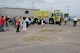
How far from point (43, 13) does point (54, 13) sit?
12.6ft

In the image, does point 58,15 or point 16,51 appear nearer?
point 16,51

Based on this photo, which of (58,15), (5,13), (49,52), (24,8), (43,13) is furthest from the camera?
(24,8)

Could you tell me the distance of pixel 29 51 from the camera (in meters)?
12.1

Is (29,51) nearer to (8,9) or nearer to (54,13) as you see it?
(54,13)

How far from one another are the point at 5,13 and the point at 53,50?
1920 inches

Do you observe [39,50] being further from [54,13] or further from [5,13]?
[5,13]

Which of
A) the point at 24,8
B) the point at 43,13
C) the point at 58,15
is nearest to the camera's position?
the point at 58,15

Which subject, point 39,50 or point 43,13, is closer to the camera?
point 39,50

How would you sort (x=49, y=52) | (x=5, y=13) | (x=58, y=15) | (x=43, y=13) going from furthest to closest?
(x=5, y=13) < (x=43, y=13) < (x=58, y=15) < (x=49, y=52)

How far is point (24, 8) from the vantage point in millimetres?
64562

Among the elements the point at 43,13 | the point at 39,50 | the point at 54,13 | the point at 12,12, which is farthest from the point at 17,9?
the point at 39,50

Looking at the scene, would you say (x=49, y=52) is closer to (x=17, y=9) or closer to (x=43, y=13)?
(x=43, y=13)

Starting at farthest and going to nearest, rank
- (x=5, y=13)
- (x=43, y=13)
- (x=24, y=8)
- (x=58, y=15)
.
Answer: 1. (x=24, y=8)
2. (x=5, y=13)
3. (x=43, y=13)
4. (x=58, y=15)

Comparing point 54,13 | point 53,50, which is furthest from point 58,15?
point 53,50
